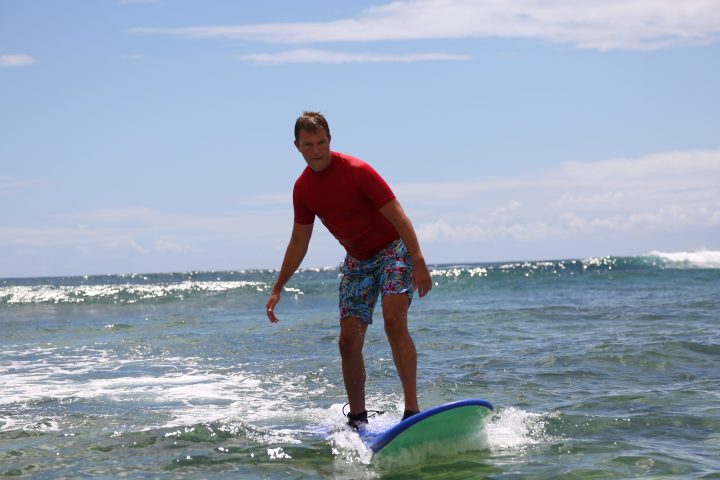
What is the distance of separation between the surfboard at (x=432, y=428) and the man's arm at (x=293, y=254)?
4.38ft

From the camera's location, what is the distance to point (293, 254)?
6551 mm

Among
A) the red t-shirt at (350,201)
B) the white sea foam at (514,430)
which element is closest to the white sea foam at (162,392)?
the white sea foam at (514,430)

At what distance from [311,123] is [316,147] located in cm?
16

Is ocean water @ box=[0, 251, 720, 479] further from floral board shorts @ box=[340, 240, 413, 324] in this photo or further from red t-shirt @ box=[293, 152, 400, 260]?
red t-shirt @ box=[293, 152, 400, 260]

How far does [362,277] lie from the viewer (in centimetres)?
632

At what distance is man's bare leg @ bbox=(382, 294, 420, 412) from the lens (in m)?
5.92

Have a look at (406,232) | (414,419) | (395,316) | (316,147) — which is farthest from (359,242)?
(414,419)

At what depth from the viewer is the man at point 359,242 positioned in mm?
5879

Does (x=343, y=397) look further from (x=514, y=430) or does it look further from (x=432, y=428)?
(x=432, y=428)

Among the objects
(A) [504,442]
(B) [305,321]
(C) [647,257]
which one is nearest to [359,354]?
(A) [504,442]

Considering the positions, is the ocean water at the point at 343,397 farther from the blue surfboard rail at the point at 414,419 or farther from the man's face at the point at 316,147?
the man's face at the point at 316,147

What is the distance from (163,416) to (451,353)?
191 inches

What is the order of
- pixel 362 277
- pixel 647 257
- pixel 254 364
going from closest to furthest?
pixel 362 277 < pixel 254 364 < pixel 647 257

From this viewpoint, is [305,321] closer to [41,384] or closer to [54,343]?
[54,343]
